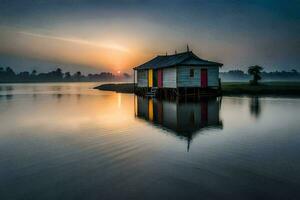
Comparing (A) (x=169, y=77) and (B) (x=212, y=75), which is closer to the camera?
(B) (x=212, y=75)

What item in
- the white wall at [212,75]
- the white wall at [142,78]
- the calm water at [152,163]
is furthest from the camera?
the white wall at [142,78]

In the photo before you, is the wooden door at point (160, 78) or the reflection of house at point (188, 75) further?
the wooden door at point (160, 78)

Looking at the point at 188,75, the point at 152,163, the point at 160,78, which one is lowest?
the point at 152,163

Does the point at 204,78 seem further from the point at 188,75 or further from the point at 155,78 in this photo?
the point at 155,78

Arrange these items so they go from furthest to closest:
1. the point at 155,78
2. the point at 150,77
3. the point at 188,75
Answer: the point at 150,77, the point at 155,78, the point at 188,75

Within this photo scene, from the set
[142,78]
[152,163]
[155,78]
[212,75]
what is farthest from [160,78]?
[152,163]

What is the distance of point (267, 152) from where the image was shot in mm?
8602

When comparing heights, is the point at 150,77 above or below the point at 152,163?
above

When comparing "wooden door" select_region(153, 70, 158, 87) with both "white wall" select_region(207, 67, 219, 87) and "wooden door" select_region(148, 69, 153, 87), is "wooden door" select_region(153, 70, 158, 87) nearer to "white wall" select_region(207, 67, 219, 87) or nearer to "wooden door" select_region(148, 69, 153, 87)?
"wooden door" select_region(148, 69, 153, 87)

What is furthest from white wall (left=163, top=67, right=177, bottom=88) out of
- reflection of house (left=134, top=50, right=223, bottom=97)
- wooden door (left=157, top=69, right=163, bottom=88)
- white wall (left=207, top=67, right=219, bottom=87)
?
white wall (left=207, top=67, right=219, bottom=87)

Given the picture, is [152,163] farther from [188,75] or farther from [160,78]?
[160,78]

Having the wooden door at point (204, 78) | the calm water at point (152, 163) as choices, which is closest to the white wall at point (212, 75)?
the wooden door at point (204, 78)

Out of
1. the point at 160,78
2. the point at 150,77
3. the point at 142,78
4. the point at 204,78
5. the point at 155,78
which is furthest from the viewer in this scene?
the point at 142,78

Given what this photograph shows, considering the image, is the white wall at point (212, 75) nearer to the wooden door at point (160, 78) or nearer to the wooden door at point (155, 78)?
the wooden door at point (160, 78)
